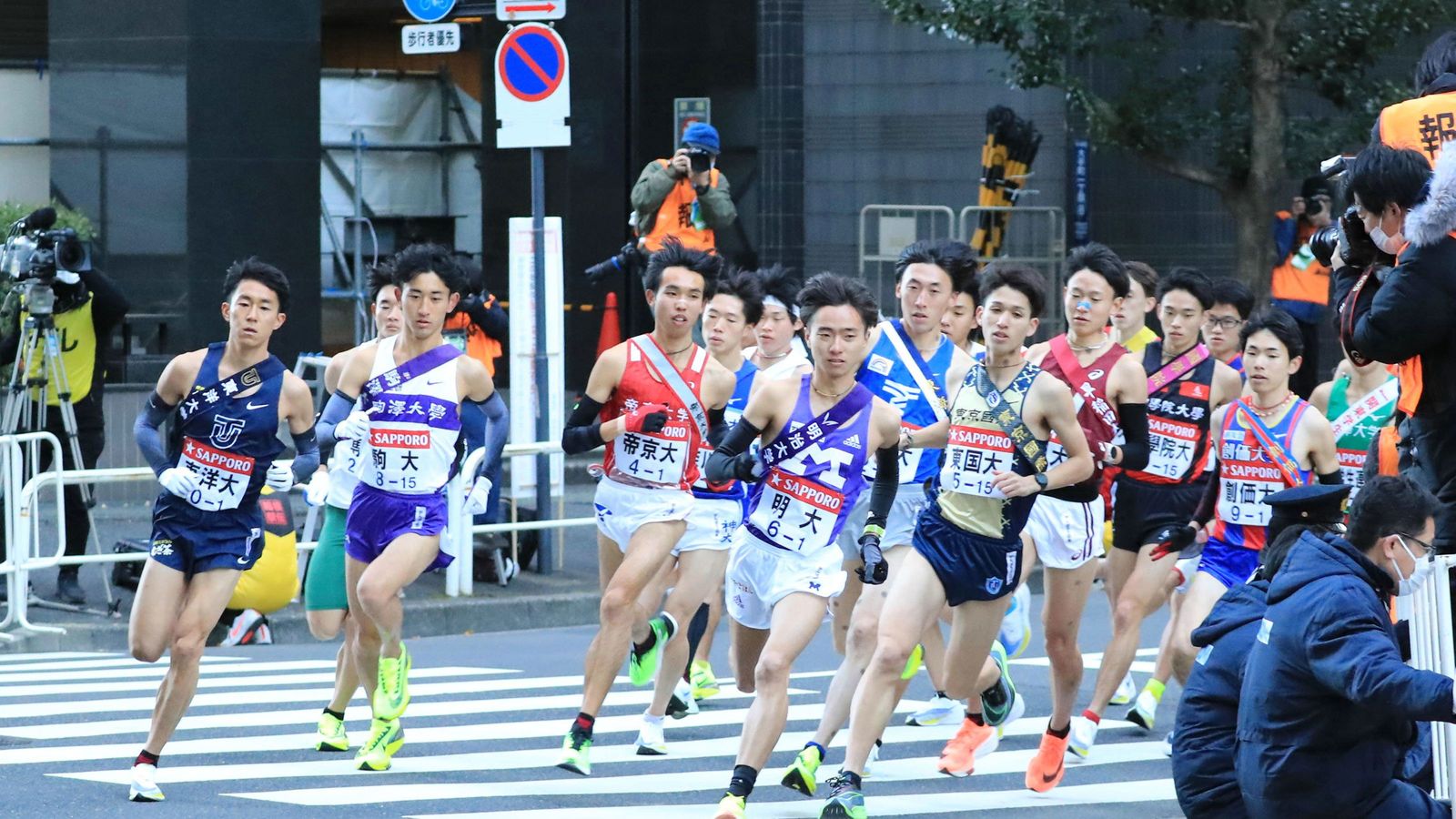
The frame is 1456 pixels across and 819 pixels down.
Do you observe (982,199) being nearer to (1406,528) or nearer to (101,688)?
(101,688)

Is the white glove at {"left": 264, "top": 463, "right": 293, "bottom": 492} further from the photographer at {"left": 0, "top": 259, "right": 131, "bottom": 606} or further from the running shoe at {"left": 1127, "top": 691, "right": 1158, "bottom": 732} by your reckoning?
the photographer at {"left": 0, "top": 259, "right": 131, "bottom": 606}

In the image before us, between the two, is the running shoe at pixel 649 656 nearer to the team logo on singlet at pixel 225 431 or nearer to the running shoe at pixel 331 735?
the running shoe at pixel 331 735

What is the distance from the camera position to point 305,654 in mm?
13586

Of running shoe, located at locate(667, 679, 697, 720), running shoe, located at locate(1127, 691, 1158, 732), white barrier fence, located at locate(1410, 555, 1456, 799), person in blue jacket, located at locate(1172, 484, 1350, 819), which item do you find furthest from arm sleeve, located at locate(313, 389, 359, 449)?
white barrier fence, located at locate(1410, 555, 1456, 799)

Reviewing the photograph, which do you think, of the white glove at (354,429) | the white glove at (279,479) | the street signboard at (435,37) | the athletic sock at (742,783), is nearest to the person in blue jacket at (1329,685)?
the athletic sock at (742,783)

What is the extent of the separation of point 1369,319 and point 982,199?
1413cm

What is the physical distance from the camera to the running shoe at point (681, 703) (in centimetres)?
1091

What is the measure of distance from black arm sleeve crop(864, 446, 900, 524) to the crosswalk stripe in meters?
1.17

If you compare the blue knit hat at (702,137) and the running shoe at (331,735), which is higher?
the blue knit hat at (702,137)

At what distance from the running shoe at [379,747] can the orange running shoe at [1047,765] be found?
273 cm

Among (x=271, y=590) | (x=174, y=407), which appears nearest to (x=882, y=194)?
(x=271, y=590)

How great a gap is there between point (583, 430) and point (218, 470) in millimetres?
1552

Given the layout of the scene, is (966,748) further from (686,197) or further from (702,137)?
(686,197)

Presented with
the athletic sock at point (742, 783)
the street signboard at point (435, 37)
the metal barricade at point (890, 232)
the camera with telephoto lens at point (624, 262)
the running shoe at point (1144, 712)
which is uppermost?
the street signboard at point (435, 37)
